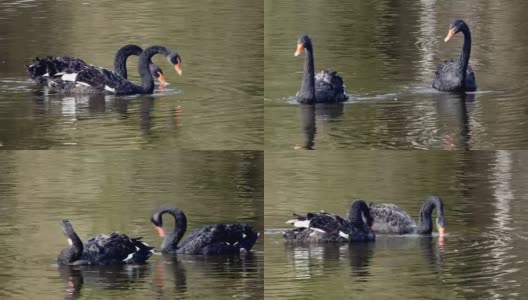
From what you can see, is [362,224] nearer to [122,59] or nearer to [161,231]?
[161,231]

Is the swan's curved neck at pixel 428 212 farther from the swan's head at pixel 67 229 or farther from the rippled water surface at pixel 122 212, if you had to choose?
the swan's head at pixel 67 229

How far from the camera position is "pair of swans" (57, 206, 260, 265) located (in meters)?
12.5

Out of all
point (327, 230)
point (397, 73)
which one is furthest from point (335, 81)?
point (327, 230)

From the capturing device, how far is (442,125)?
13422mm

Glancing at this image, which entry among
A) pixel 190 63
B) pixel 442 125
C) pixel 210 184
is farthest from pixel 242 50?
pixel 442 125

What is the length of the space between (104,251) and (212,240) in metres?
0.87

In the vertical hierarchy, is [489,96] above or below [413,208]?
above

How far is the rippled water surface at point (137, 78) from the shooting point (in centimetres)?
1321

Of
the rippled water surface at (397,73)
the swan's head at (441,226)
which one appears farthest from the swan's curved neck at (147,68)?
the swan's head at (441,226)

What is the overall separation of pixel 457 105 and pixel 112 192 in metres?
3.17

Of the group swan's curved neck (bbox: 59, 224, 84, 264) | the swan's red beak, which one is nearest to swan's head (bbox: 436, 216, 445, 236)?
Result: the swan's red beak

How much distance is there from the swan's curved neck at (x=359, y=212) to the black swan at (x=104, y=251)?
1.92m

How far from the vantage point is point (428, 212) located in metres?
13.9

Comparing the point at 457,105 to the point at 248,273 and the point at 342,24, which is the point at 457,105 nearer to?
the point at 248,273
